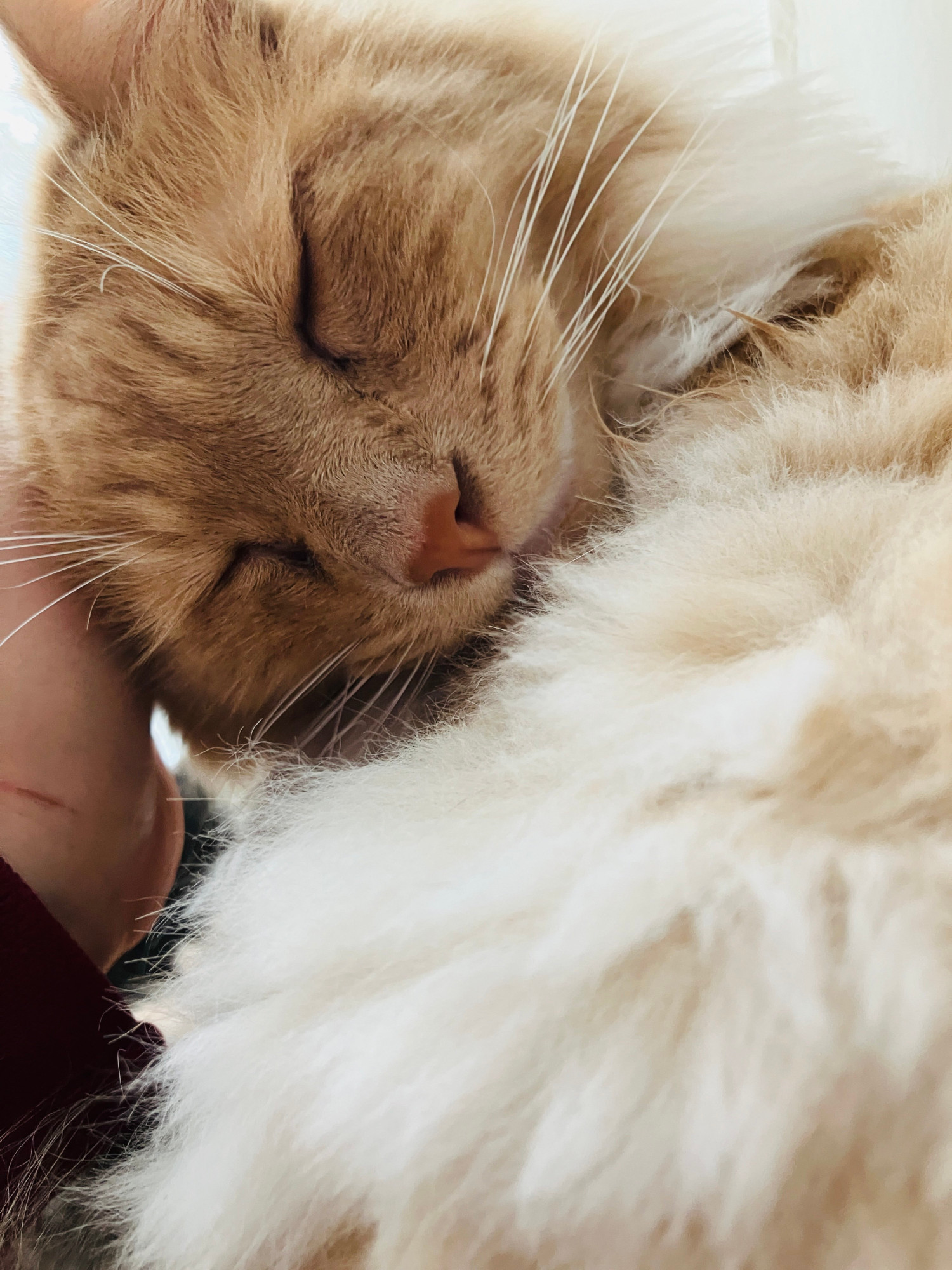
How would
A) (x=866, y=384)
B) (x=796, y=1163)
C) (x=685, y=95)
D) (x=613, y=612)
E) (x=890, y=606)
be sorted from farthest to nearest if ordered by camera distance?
(x=685, y=95) < (x=866, y=384) < (x=613, y=612) < (x=890, y=606) < (x=796, y=1163)

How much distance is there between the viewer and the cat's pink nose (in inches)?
35.5

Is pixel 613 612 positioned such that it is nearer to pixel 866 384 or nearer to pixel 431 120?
pixel 866 384

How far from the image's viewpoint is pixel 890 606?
51cm

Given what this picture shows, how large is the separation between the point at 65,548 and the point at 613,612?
0.63 m

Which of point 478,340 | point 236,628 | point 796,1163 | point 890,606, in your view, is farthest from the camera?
point 236,628

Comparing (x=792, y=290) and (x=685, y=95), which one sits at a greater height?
(x=685, y=95)

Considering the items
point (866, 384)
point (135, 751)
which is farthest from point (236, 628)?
point (866, 384)

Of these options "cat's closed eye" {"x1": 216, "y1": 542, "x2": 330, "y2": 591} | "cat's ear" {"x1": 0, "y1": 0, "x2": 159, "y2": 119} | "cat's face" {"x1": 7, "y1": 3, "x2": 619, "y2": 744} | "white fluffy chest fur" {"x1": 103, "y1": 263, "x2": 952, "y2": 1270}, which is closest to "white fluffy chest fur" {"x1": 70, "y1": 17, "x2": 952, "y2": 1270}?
"white fluffy chest fur" {"x1": 103, "y1": 263, "x2": 952, "y2": 1270}

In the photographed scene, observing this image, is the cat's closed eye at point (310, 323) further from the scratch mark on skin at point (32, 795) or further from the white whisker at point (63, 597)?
the scratch mark on skin at point (32, 795)

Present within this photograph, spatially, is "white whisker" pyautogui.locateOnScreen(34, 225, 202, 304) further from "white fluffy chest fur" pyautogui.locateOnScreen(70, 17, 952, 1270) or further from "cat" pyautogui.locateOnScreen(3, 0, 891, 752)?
"white fluffy chest fur" pyautogui.locateOnScreen(70, 17, 952, 1270)

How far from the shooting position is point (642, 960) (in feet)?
1.51

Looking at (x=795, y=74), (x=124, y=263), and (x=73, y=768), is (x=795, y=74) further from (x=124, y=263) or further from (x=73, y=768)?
→ (x=73, y=768)

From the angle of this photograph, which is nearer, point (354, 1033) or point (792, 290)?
point (354, 1033)

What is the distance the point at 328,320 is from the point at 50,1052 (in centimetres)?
72
